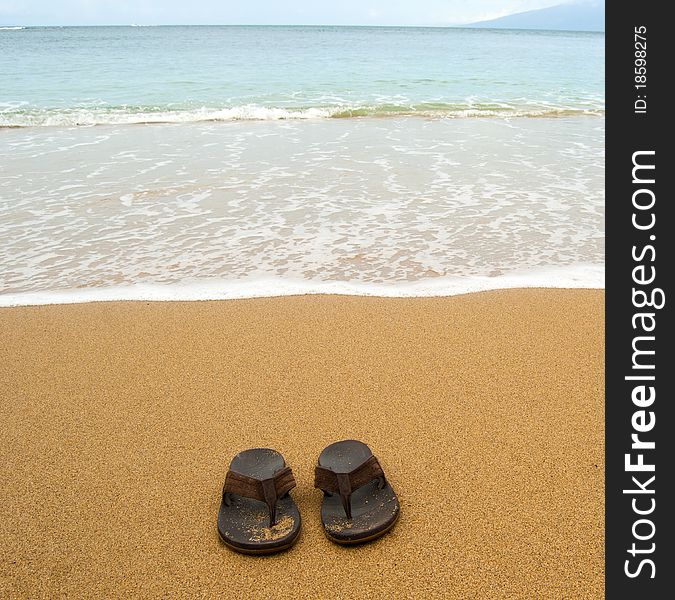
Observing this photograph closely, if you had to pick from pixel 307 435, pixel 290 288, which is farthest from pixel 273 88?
pixel 307 435

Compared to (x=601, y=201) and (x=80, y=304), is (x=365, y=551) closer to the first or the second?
(x=80, y=304)

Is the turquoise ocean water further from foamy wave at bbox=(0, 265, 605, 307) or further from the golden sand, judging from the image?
the golden sand

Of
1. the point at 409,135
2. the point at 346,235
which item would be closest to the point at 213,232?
the point at 346,235

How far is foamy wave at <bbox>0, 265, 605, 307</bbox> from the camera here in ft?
12.3

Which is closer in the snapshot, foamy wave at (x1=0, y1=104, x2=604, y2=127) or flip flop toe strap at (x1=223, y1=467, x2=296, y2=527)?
flip flop toe strap at (x1=223, y1=467, x2=296, y2=527)

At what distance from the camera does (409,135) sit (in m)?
9.65

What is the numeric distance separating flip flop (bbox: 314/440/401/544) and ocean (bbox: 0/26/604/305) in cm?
189

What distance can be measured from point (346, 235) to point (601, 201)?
268cm

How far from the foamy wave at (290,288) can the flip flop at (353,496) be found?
1770 millimetres

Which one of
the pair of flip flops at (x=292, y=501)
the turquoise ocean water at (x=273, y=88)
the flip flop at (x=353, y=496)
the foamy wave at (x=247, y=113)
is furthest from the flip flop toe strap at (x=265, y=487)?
the turquoise ocean water at (x=273, y=88)

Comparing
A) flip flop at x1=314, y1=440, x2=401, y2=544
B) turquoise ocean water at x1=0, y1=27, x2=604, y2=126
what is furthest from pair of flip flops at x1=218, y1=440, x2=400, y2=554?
turquoise ocean water at x1=0, y1=27, x2=604, y2=126

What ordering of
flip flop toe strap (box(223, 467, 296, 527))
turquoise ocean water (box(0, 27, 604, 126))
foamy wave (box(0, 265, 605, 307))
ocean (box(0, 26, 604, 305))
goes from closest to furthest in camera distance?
1. flip flop toe strap (box(223, 467, 296, 527))
2. foamy wave (box(0, 265, 605, 307))
3. ocean (box(0, 26, 604, 305))
4. turquoise ocean water (box(0, 27, 604, 126))

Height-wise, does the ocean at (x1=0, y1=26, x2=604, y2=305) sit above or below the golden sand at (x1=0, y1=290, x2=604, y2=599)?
above

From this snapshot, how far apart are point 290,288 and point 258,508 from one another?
2029mm
